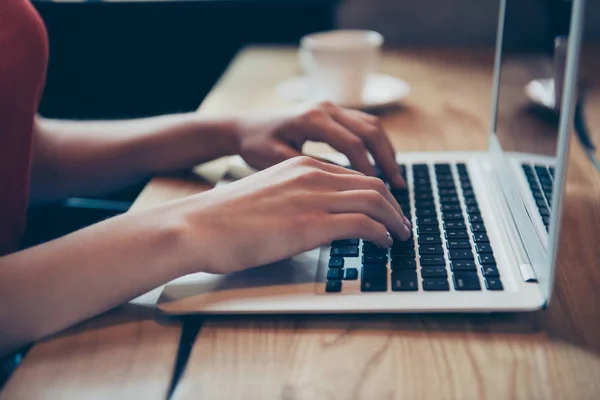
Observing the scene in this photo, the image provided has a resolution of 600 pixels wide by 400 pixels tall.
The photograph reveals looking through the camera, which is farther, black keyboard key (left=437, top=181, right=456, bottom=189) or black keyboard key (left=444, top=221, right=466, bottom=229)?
black keyboard key (left=437, top=181, right=456, bottom=189)

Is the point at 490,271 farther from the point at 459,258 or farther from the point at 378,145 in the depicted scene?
the point at 378,145

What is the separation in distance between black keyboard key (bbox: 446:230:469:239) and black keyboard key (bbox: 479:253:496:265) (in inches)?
1.5

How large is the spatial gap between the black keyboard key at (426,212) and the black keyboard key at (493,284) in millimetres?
132

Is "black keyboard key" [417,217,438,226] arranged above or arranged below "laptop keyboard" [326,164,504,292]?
below

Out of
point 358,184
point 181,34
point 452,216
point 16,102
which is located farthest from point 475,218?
point 181,34

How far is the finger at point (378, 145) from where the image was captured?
2.23ft

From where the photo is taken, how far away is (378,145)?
68 cm

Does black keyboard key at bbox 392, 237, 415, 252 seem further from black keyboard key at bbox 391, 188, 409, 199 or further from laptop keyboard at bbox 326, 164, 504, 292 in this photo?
black keyboard key at bbox 391, 188, 409, 199

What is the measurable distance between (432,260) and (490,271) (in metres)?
0.05

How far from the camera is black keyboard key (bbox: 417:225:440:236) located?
558 millimetres

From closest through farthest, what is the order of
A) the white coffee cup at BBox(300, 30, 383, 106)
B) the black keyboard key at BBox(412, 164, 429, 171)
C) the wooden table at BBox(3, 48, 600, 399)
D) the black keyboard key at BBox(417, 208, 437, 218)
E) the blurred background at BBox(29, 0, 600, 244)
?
the wooden table at BBox(3, 48, 600, 399) < the black keyboard key at BBox(417, 208, 437, 218) < the black keyboard key at BBox(412, 164, 429, 171) < the white coffee cup at BBox(300, 30, 383, 106) < the blurred background at BBox(29, 0, 600, 244)

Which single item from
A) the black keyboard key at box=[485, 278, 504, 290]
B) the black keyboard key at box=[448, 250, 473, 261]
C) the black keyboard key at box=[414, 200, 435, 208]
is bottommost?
the black keyboard key at box=[414, 200, 435, 208]

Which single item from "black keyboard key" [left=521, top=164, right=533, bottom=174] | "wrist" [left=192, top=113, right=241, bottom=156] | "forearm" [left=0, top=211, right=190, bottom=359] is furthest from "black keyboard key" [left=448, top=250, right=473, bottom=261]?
"wrist" [left=192, top=113, right=241, bottom=156]

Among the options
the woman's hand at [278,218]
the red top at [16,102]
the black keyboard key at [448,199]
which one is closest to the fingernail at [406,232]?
the woman's hand at [278,218]
